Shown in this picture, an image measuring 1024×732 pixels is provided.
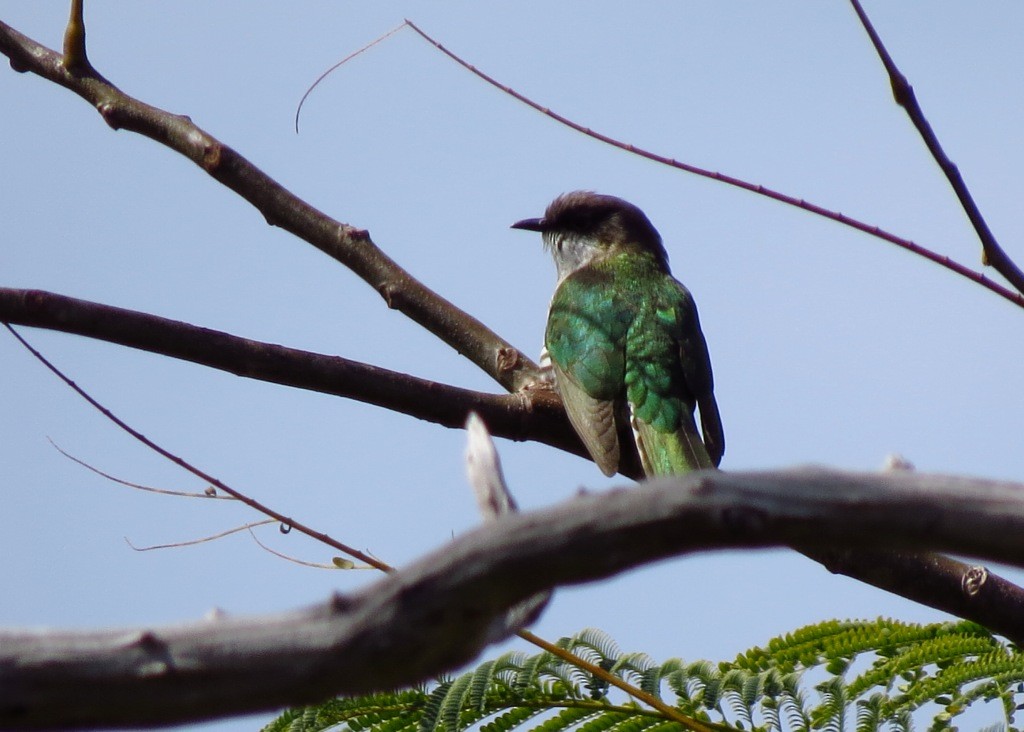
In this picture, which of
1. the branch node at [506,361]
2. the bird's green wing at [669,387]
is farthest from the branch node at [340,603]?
the bird's green wing at [669,387]

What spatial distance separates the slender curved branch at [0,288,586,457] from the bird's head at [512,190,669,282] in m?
4.24

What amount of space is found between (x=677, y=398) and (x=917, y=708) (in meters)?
2.53

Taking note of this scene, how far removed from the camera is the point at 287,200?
4.12 metres

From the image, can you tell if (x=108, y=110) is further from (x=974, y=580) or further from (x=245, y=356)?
(x=974, y=580)

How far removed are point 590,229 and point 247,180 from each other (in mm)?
4261

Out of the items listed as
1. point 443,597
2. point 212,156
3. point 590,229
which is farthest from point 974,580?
point 590,229

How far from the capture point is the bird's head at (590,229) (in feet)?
26.3

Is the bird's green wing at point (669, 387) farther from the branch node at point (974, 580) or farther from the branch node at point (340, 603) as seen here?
the branch node at point (340, 603)

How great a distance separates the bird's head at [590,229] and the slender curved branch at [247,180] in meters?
3.76

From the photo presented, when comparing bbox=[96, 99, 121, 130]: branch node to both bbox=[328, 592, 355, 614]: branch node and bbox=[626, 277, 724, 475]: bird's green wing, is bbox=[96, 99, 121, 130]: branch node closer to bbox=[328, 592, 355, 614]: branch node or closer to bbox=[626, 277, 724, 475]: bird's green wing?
bbox=[626, 277, 724, 475]: bird's green wing

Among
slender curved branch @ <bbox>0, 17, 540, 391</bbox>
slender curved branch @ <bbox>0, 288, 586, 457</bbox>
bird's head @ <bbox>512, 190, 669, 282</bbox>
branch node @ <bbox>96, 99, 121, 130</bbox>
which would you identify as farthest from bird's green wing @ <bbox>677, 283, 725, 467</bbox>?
branch node @ <bbox>96, 99, 121, 130</bbox>

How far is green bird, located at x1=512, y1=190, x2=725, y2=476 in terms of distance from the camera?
18.4 ft

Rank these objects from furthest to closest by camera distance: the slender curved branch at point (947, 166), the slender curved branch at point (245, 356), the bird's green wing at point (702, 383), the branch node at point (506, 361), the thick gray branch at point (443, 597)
Result: the bird's green wing at point (702, 383)
the branch node at point (506, 361)
the slender curved branch at point (245, 356)
the slender curved branch at point (947, 166)
the thick gray branch at point (443, 597)

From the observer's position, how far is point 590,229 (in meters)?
8.12
